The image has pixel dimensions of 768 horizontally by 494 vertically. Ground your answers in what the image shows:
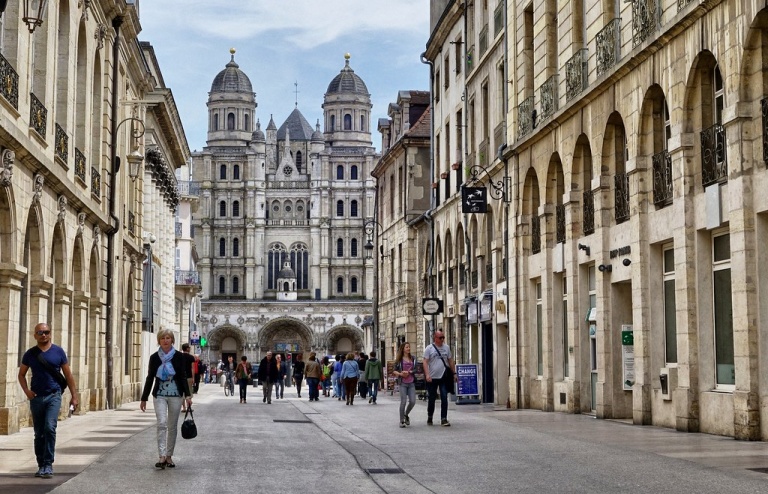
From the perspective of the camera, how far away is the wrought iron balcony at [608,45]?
21.8m

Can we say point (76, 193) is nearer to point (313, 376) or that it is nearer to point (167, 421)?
point (167, 421)

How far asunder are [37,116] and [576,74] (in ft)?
32.4

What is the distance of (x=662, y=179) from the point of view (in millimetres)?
19859

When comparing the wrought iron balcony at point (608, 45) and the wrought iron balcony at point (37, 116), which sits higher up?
the wrought iron balcony at point (608, 45)

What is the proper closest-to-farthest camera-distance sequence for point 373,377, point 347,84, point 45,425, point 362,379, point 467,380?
point 45,425
point 467,380
point 373,377
point 362,379
point 347,84

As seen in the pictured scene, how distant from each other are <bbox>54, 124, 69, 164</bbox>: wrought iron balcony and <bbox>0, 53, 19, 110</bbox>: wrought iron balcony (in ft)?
13.2

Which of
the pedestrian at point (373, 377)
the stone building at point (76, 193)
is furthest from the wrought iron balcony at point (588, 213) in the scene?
the pedestrian at point (373, 377)

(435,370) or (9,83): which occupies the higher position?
(9,83)

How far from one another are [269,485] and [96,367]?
18686 millimetres

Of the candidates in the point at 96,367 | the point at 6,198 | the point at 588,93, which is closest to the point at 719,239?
the point at 588,93

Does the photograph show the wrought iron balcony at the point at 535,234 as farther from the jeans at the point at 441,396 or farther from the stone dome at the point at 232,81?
the stone dome at the point at 232,81

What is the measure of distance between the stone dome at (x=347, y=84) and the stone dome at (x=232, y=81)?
9458 mm

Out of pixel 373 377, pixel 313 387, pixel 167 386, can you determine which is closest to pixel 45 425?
pixel 167 386

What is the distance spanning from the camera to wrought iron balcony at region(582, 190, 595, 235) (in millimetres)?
23734
